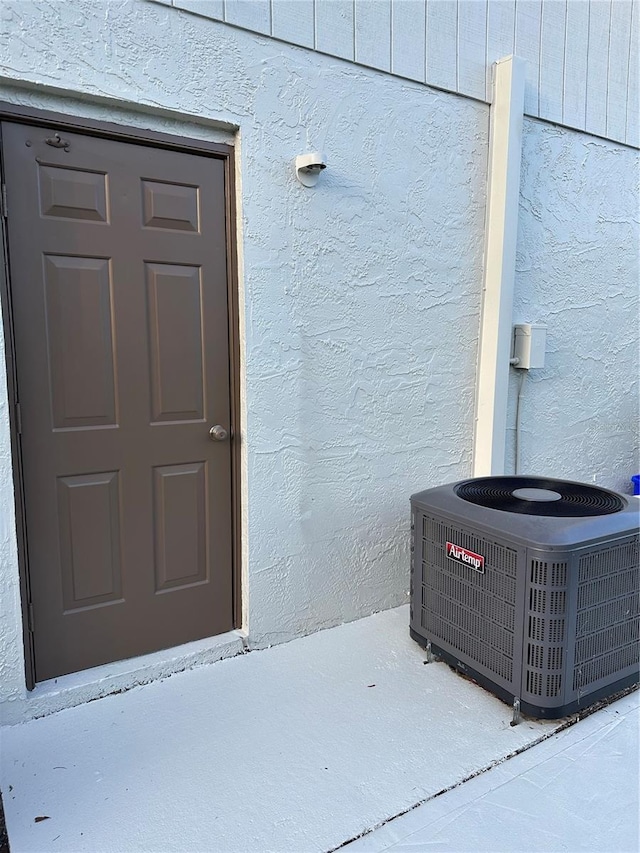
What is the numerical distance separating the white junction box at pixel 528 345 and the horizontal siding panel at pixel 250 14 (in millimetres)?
2209

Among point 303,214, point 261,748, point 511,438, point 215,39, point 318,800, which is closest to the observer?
point 318,800

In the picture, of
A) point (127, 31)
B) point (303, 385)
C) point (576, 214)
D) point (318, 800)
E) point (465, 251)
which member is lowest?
point (318, 800)

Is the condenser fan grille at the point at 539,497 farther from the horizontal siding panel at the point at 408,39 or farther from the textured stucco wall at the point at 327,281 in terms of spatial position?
the horizontal siding panel at the point at 408,39

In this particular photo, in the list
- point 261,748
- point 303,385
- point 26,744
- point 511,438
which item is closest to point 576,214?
point 511,438

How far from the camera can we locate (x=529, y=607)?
7.85 ft

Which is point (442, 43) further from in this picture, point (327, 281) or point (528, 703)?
point (528, 703)

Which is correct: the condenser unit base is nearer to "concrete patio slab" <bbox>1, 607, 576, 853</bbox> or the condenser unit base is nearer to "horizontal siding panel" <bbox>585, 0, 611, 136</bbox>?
"concrete patio slab" <bbox>1, 607, 576, 853</bbox>

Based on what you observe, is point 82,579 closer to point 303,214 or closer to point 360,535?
point 360,535

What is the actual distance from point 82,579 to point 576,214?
381 centimetres

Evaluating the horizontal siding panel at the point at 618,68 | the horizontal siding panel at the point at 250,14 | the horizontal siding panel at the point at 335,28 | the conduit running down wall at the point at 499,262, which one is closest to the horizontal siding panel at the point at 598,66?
the horizontal siding panel at the point at 618,68

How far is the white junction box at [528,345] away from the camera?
12.2 ft

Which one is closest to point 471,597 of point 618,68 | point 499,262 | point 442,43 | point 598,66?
point 499,262

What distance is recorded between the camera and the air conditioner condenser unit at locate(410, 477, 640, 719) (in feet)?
7.77

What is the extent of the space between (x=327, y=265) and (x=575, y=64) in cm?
242
